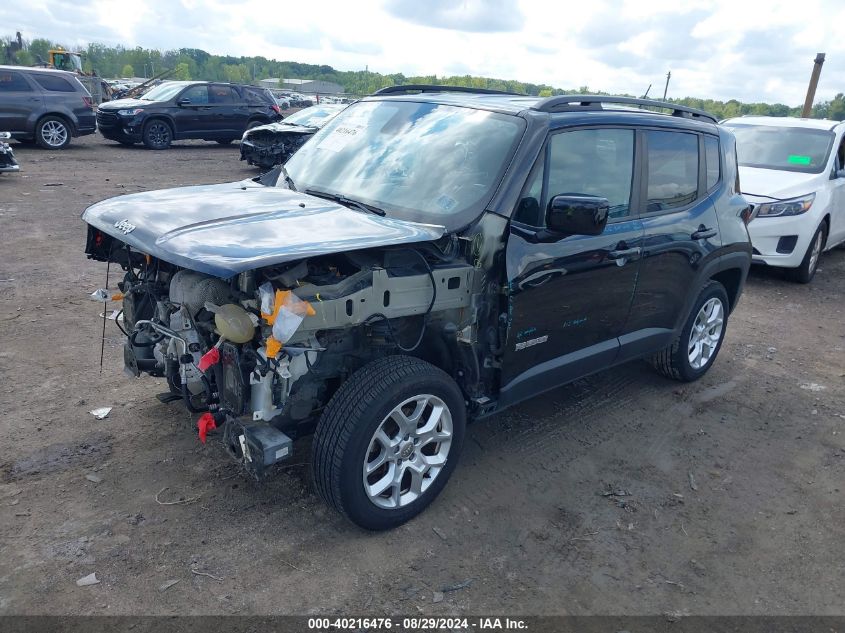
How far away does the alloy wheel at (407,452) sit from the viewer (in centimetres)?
326

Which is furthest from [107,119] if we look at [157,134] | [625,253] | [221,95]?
[625,253]

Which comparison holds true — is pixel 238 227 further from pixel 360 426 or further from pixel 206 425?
pixel 360 426

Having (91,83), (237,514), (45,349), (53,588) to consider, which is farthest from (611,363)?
(91,83)

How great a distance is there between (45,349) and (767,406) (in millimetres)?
5582

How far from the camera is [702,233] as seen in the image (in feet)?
15.5

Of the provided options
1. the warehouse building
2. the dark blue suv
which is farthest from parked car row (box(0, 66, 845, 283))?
the warehouse building

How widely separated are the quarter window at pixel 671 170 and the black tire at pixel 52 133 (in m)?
15.9

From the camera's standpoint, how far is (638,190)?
421 cm

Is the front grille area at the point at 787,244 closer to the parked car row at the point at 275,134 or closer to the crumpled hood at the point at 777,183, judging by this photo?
the parked car row at the point at 275,134

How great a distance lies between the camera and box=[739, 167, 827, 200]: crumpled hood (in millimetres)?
8141

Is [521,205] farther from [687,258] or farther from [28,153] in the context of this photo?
[28,153]

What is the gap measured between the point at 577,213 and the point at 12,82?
627 inches

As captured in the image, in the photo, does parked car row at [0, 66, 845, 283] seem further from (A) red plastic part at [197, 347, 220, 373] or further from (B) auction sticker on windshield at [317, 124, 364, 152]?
(A) red plastic part at [197, 347, 220, 373]

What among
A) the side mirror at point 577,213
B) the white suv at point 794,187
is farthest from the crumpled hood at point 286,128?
the side mirror at point 577,213
